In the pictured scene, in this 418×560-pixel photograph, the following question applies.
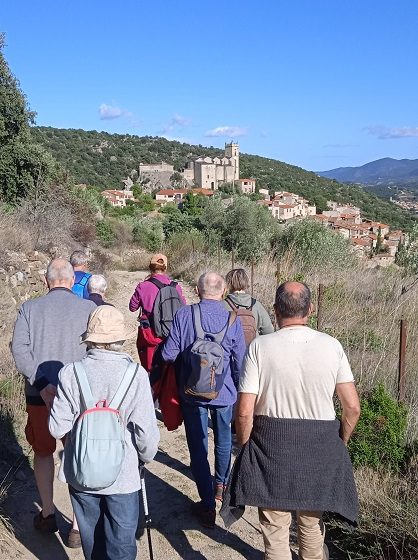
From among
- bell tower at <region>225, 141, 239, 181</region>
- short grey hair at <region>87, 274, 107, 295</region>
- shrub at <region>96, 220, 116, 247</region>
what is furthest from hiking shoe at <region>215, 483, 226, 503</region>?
bell tower at <region>225, 141, 239, 181</region>

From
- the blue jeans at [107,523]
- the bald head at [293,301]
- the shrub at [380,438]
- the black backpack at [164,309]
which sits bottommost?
the shrub at [380,438]

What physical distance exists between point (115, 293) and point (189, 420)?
8.98 m

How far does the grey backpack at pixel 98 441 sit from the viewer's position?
2225 millimetres

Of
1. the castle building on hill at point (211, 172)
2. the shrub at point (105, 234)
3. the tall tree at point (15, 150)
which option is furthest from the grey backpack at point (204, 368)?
the castle building on hill at point (211, 172)

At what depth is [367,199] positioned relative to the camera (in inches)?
3848

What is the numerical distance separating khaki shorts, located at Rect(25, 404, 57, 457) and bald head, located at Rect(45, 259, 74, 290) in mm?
744

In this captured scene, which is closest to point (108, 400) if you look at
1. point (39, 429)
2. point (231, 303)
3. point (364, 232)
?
point (39, 429)

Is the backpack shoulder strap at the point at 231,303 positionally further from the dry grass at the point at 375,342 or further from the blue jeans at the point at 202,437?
the dry grass at the point at 375,342

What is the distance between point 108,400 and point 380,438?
2.39 metres

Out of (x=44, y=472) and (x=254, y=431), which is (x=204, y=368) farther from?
(x=44, y=472)

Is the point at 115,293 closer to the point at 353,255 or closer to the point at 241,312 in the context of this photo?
the point at 353,255

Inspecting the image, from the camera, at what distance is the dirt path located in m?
3.22

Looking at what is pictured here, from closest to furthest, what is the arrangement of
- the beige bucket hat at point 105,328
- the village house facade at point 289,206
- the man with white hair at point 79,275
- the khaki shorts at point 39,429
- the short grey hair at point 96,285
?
1. the beige bucket hat at point 105,328
2. the khaki shorts at point 39,429
3. the short grey hair at point 96,285
4. the man with white hair at point 79,275
5. the village house facade at point 289,206

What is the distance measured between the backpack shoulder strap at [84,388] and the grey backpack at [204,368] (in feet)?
3.33
